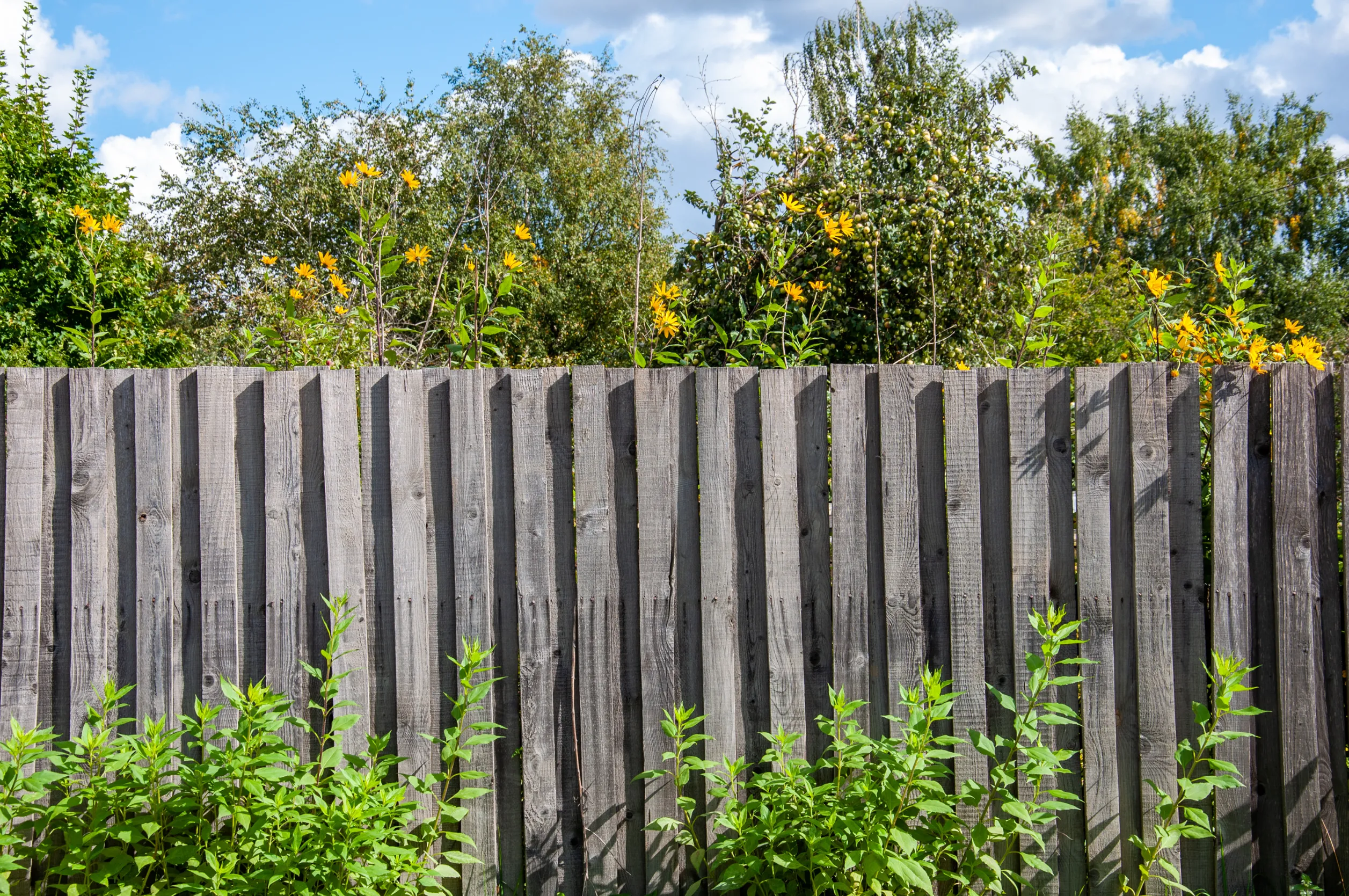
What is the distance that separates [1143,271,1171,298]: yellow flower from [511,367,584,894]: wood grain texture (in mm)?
A: 1831

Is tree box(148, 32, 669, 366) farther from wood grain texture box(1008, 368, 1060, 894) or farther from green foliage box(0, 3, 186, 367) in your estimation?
wood grain texture box(1008, 368, 1060, 894)

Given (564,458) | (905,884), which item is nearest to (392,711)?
(564,458)

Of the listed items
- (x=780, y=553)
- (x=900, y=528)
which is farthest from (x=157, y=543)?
(x=900, y=528)

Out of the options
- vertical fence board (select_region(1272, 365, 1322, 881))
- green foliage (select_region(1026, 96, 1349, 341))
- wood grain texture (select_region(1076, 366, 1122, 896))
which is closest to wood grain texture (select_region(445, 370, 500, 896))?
wood grain texture (select_region(1076, 366, 1122, 896))

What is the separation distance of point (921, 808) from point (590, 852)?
0.97 metres

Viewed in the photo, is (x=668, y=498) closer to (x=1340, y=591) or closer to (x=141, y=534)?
(x=141, y=534)

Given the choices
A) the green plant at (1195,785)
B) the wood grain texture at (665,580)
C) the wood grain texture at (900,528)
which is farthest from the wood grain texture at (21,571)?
the green plant at (1195,785)

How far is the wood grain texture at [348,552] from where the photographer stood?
103 inches

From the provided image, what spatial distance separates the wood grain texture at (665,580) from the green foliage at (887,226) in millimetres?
2149

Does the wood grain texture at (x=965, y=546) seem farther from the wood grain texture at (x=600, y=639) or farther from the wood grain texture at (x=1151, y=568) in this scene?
the wood grain texture at (x=600, y=639)

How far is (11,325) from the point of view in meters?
10.1

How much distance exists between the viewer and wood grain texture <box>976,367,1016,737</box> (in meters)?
2.59

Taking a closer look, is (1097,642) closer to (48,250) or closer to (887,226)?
(887,226)

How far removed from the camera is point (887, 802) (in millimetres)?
2260
